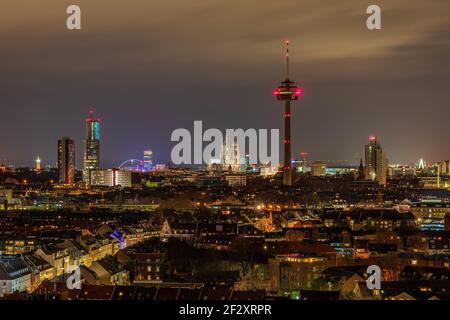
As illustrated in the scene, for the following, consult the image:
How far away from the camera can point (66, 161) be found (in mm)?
62812

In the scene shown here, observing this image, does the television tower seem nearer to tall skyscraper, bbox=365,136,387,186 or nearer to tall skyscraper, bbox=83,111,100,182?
tall skyscraper, bbox=365,136,387,186

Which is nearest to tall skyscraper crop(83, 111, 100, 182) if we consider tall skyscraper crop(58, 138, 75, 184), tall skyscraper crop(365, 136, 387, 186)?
tall skyscraper crop(58, 138, 75, 184)

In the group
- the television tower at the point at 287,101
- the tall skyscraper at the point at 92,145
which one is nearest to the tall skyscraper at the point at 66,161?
the tall skyscraper at the point at 92,145

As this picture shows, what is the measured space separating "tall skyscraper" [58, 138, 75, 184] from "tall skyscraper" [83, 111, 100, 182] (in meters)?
4.36

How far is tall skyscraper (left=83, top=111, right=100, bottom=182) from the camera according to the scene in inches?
2746

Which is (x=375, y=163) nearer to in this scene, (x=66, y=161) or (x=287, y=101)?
(x=287, y=101)

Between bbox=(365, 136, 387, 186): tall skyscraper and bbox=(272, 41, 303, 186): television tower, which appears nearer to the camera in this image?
bbox=(272, 41, 303, 186): television tower

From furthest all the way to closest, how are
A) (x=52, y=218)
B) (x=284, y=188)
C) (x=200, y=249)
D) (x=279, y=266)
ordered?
(x=284, y=188) < (x=52, y=218) < (x=200, y=249) < (x=279, y=266)

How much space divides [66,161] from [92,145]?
8691 millimetres

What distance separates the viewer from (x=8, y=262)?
531 inches
